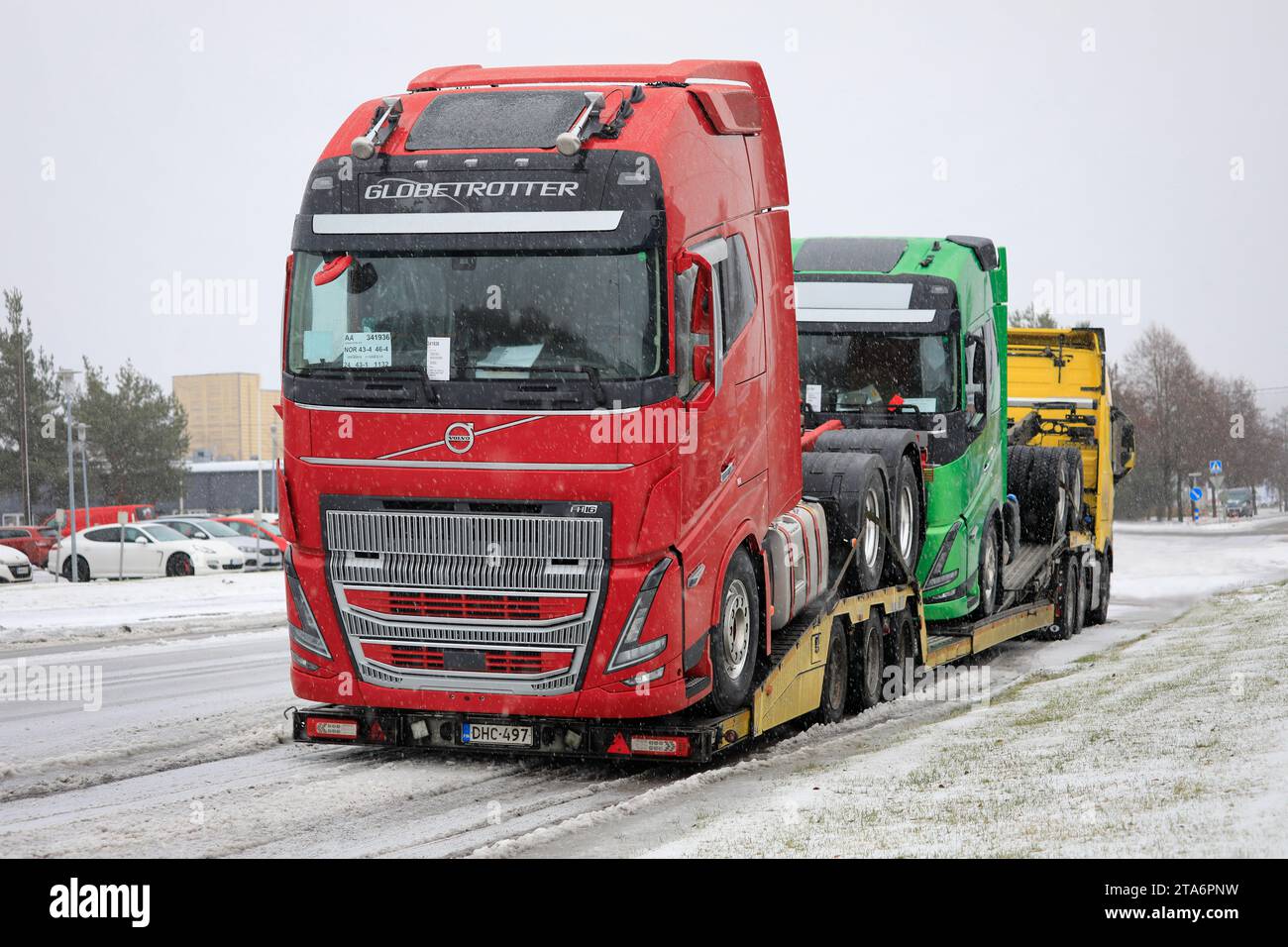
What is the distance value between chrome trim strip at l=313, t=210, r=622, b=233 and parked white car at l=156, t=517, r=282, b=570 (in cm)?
2923

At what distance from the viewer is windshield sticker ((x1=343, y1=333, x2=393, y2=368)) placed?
845 centimetres

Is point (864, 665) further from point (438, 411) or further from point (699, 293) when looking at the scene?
point (438, 411)

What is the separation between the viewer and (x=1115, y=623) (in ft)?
74.9

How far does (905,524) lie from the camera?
42.9 feet

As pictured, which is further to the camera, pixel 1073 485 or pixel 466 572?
pixel 1073 485

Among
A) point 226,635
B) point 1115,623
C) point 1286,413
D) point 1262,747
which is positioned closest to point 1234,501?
point 1286,413

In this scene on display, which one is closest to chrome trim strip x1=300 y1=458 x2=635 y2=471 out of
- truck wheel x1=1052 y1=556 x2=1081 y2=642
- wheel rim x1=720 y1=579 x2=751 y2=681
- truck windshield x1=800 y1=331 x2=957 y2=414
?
wheel rim x1=720 y1=579 x2=751 y2=681

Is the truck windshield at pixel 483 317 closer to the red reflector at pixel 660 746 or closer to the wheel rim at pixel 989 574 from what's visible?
the red reflector at pixel 660 746

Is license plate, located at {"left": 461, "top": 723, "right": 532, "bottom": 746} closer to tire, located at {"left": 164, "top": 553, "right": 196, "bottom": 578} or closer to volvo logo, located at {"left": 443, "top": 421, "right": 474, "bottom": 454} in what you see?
volvo logo, located at {"left": 443, "top": 421, "right": 474, "bottom": 454}

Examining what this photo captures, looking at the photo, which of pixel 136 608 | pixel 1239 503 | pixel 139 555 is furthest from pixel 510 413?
pixel 1239 503

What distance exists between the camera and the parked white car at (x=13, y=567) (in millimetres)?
34375

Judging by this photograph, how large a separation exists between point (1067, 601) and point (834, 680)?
9458mm
